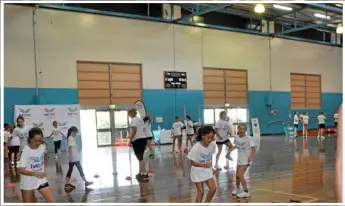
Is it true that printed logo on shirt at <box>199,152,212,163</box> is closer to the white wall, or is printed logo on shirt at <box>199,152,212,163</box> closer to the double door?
the white wall

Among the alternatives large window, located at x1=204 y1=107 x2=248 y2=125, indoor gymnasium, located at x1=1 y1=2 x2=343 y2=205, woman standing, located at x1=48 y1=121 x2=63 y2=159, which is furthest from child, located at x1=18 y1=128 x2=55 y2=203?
large window, located at x1=204 y1=107 x2=248 y2=125

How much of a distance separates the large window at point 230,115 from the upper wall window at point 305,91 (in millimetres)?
5093

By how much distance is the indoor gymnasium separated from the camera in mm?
9281

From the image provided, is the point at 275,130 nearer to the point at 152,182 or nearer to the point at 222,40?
the point at 222,40

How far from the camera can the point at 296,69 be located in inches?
1208

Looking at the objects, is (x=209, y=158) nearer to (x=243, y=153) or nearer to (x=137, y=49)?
(x=243, y=153)

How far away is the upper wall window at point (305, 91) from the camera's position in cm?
3073

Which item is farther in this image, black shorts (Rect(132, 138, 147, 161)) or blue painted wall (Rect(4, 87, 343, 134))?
blue painted wall (Rect(4, 87, 343, 134))

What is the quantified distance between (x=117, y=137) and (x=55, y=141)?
5.36 m

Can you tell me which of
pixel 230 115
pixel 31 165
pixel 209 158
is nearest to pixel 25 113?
pixel 230 115

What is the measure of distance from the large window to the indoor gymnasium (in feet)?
0.25

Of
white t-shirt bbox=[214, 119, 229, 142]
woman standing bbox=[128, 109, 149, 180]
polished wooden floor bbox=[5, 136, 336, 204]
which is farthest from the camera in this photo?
white t-shirt bbox=[214, 119, 229, 142]

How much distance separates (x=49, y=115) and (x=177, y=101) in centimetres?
806

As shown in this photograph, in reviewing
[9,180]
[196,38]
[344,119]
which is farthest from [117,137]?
[344,119]
